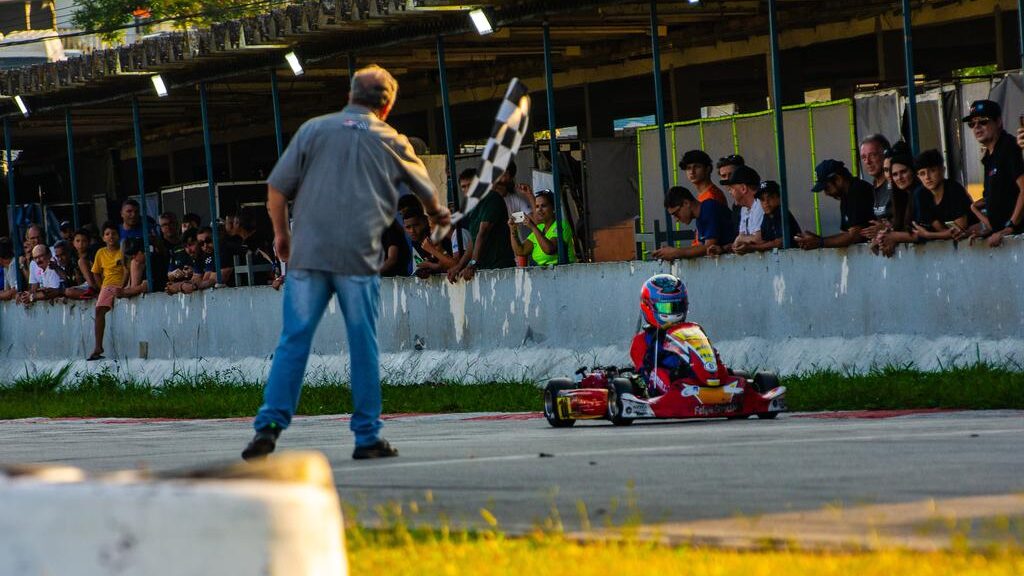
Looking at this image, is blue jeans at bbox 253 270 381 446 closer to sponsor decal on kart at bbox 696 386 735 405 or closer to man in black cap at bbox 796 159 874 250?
sponsor decal on kart at bbox 696 386 735 405

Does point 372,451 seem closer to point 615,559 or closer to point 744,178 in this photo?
point 615,559

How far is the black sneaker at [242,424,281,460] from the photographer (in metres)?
8.70

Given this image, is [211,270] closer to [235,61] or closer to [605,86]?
[235,61]

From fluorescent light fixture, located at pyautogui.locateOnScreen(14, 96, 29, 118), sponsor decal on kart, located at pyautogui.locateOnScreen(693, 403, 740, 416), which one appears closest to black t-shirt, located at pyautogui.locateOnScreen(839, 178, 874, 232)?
sponsor decal on kart, located at pyautogui.locateOnScreen(693, 403, 740, 416)

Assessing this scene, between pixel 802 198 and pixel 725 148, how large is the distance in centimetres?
167

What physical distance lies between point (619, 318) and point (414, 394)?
81.2 inches

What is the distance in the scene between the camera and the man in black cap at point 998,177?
13766 mm

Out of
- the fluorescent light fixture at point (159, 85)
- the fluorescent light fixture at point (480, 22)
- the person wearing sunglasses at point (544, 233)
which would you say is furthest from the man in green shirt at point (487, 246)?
the fluorescent light fixture at point (159, 85)

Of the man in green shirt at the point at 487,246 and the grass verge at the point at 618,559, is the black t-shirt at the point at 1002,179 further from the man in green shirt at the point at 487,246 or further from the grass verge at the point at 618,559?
the grass verge at the point at 618,559

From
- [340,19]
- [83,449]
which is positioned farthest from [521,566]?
[340,19]

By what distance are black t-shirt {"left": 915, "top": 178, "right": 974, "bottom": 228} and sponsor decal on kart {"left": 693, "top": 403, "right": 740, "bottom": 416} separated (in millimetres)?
3194

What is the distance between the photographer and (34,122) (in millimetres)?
31578

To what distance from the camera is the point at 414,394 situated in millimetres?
17656

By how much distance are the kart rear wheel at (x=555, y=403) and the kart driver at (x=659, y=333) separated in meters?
0.54
